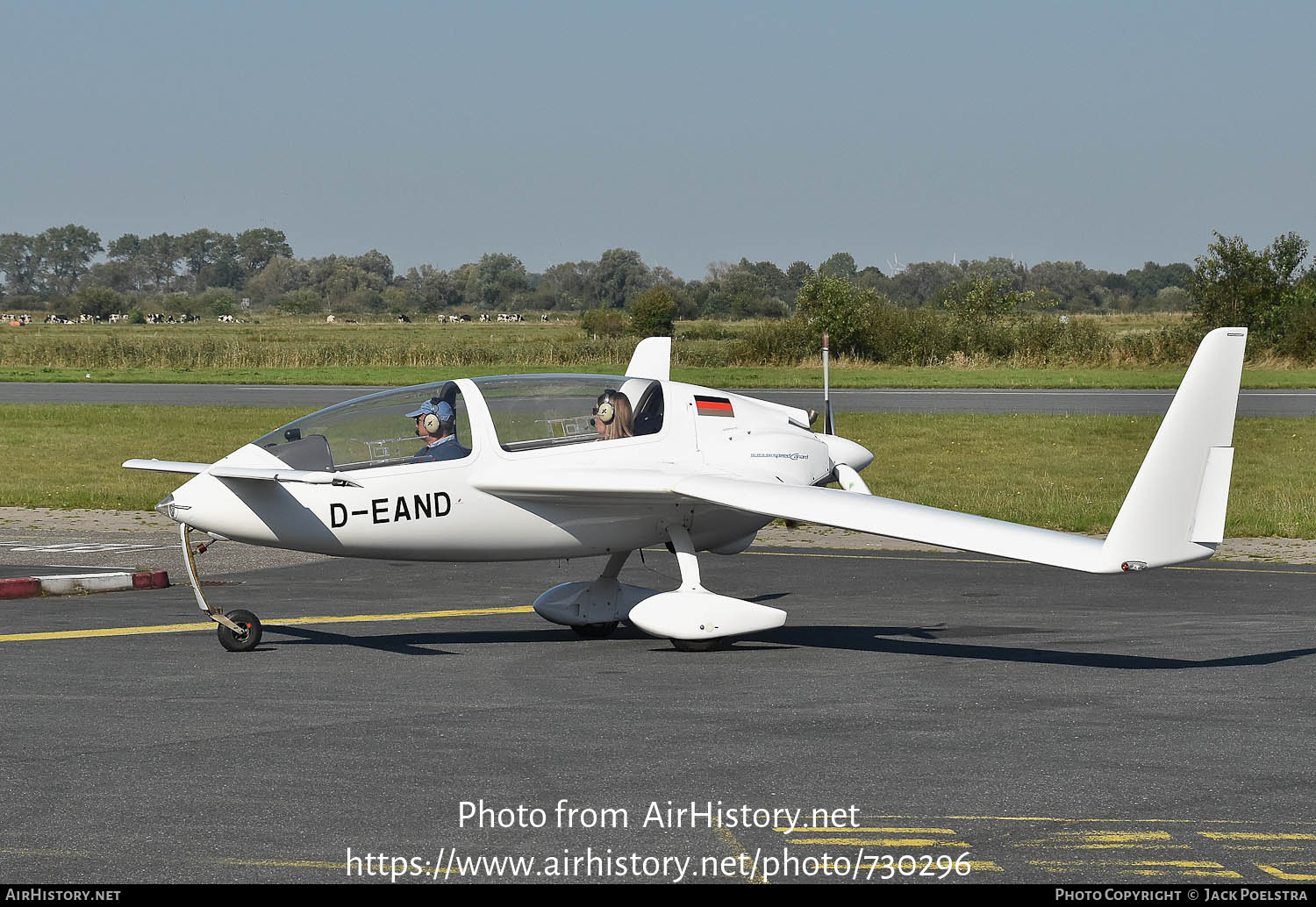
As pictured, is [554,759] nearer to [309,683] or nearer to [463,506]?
[309,683]

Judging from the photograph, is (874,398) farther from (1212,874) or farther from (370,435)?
(1212,874)

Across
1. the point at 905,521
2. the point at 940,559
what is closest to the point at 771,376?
the point at 940,559

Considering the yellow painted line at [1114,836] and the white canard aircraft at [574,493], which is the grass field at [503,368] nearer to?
the white canard aircraft at [574,493]

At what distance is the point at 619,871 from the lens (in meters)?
6.62

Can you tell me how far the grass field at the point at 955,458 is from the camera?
960 inches

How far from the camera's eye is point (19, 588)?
1530 cm

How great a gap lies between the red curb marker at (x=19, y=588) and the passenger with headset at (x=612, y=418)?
6.60 metres

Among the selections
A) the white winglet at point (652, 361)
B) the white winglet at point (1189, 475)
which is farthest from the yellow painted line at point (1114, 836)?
the white winglet at point (652, 361)

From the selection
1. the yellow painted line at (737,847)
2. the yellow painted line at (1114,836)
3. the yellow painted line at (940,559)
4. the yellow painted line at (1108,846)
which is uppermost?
the yellow painted line at (737,847)

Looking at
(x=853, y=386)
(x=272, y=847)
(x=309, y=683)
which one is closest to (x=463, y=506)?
(x=309, y=683)

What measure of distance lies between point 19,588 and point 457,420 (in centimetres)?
587

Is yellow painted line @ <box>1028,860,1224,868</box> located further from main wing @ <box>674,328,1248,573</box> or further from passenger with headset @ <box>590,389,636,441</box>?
passenger with headset @ <box>590,389,636,441</box>

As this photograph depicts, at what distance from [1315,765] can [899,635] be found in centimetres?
510

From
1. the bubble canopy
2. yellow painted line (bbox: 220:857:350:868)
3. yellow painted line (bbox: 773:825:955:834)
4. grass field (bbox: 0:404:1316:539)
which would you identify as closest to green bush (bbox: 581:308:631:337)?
grass field (bbox: 0:404:1316:539)
